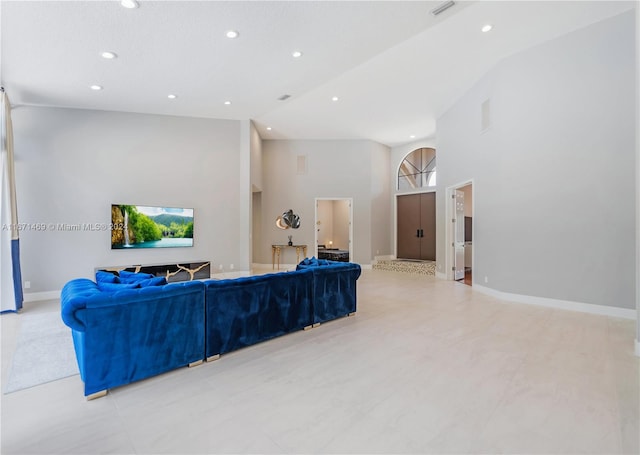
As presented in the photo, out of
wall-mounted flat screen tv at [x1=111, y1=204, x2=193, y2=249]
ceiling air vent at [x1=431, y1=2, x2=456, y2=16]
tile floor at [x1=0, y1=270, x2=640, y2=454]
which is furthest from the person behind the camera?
wall-mounted flat screen tv at [x1=111, y1=204, x2=193, y2=249]

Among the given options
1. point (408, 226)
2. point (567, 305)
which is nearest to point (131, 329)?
point (567, 305)

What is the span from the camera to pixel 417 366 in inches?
109

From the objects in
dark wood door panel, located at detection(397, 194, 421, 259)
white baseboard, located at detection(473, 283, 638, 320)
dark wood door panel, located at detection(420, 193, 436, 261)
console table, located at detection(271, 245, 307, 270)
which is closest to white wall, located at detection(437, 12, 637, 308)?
white baseboard, located at detection(473, 283, 638, 320)

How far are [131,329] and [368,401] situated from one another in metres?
1.89

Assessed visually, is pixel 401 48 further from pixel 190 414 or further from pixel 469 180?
pixel 190 414

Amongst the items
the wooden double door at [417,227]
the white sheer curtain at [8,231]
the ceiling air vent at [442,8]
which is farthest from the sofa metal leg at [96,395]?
the wooden double door at [417,227]

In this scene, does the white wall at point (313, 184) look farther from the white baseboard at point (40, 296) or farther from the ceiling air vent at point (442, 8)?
the ceiling air vent at point (442, 8)

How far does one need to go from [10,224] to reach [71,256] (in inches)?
47.4

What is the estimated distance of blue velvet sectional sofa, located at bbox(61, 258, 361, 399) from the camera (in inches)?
90.3

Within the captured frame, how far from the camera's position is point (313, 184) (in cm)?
952

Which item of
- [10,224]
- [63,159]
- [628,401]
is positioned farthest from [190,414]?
[63,159]

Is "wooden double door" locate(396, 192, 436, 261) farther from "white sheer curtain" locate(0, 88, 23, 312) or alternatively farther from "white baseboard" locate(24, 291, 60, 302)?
"white sheer curtain" locate(0, 88, 23, 312)

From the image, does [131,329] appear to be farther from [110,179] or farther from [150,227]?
[110,179]

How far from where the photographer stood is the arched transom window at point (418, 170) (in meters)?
9.60
